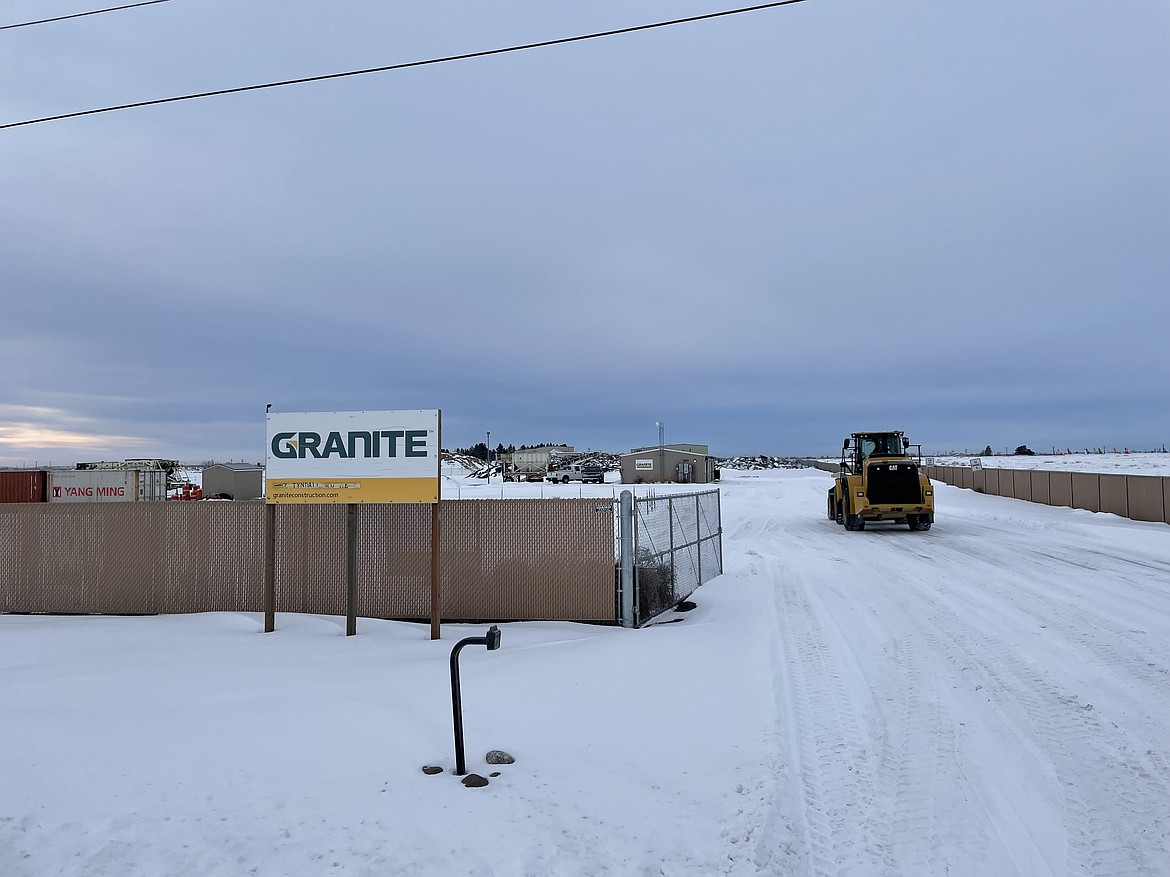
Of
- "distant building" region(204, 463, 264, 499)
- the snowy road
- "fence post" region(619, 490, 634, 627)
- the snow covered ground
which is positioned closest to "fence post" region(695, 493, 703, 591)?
the snowy road

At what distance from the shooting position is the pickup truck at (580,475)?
68438mm

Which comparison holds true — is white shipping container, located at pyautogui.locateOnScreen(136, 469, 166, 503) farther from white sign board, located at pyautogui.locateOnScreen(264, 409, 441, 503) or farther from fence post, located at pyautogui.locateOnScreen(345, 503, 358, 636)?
fence post, located at pyautogui.locateOnScreen(345, 503, 358, 636)

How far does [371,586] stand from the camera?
10172 millimetres

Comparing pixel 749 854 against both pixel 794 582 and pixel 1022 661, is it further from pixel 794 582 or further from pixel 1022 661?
pixel 794 582

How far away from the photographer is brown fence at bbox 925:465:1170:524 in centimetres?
2408

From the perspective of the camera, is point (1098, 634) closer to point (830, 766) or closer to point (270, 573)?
point (830, 766)

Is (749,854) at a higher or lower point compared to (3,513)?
lower

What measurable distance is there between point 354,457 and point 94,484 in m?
27.7

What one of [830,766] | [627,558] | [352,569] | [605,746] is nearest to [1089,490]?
[627,558]

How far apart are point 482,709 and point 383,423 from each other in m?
4.34

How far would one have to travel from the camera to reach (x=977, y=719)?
6090 millimetres

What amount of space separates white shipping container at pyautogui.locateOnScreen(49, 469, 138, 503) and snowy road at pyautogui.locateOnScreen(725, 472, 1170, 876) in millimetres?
26277

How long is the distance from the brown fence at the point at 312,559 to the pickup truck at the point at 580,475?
56.7 metres

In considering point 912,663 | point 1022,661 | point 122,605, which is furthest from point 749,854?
point 122,605
